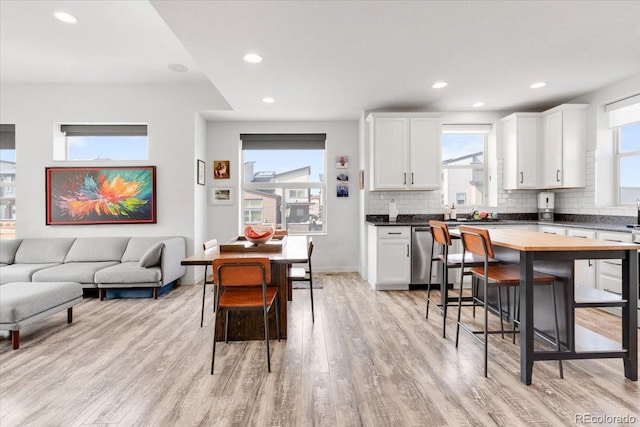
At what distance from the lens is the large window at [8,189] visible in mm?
5047

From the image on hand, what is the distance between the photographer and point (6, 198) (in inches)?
199

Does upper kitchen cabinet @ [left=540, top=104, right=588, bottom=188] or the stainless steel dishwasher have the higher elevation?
upper kitchen cabinet @ [left=540, top=104, right=588, bottom=188]

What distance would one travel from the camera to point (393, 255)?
4586 millimetres

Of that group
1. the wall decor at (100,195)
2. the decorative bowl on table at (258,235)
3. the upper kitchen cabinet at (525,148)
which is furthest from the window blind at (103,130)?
the upper kitchen cabinet at (525,148)

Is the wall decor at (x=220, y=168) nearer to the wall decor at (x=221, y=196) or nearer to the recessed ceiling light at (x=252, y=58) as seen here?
the wall decor at (x=221, y=196)

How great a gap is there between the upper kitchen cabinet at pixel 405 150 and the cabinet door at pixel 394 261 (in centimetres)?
83

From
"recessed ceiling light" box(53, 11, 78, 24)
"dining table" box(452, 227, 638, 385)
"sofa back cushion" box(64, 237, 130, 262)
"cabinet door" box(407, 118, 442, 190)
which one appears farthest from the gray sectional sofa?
"dining table" box(452, 227, 638, 385)

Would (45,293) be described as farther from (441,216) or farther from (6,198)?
(441,216)

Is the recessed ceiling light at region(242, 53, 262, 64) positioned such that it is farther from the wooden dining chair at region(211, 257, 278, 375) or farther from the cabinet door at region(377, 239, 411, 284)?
the cabinet door at region(377, 239, 411, 284)

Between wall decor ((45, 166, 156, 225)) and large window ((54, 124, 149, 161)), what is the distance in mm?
280

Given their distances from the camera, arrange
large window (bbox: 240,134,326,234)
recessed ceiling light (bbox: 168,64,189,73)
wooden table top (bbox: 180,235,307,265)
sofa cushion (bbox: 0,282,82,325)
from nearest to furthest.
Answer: wooden table top (bbox: 180,235,307,265) < sofa cushion (bbox: 0,282,82,325) < recessed ceiling light (bbox: 168,64,189,73) < large window (bbox: 240,134,326,234)

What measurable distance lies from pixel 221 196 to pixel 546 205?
16.9ft

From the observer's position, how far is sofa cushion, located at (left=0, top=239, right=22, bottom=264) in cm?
455

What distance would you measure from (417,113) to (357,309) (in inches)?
115
